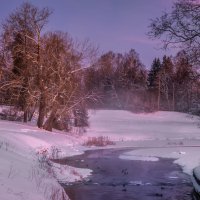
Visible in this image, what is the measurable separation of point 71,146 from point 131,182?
17.5m

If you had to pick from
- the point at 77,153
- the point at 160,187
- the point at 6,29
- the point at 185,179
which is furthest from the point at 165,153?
the point at 6,29

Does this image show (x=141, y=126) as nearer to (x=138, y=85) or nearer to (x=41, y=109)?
(x=41, y=109)

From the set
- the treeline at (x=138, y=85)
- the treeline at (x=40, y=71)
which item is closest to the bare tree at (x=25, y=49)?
the treeline at (x=40, y=71)

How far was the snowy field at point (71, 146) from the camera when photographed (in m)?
11.4

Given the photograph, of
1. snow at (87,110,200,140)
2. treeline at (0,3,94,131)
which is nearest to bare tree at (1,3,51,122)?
treeline at (0,3,94,131)

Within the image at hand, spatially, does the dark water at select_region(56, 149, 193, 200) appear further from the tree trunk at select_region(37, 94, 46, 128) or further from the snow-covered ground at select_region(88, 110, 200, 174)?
the snow-covered ground at select_region(88, 110, 200, 174)

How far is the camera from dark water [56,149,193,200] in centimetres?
1728

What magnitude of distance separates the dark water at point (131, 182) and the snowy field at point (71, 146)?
3.47 feet

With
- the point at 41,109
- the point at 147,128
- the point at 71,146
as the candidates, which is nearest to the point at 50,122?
the point at 41,109

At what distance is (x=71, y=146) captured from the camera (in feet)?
124

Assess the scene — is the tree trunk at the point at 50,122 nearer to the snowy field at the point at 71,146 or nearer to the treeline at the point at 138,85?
the snowy field at the point at 71,146

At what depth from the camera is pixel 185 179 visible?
72.5 feet

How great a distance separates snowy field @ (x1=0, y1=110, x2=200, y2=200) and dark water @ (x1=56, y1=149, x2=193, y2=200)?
1.06 metres

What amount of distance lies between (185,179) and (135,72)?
263 feet
